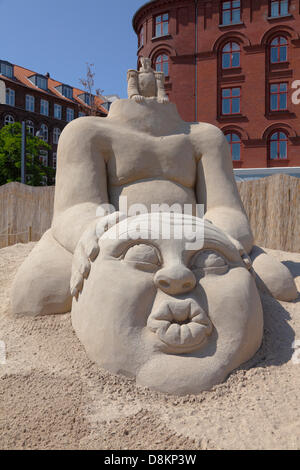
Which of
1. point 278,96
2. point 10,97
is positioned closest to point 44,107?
point 10,97

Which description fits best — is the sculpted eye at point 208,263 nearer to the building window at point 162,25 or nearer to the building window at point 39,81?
the building window at point 162,25

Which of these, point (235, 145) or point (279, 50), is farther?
point (235, 145)

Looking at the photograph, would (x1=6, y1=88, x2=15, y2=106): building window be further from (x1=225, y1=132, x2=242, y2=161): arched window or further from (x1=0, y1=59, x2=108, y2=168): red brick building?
(x1=225, y1=132, x2=242, y2=161): arched window

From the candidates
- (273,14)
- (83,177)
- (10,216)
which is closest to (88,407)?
(83,177)

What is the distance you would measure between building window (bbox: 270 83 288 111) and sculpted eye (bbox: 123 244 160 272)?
16.9 meters

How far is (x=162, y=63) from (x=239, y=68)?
342 centimetres

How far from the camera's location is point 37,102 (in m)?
28.7

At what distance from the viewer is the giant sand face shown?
6.73ft

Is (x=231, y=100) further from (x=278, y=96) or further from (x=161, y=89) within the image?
(x=161, y=89)

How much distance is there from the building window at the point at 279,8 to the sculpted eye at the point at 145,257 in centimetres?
1827

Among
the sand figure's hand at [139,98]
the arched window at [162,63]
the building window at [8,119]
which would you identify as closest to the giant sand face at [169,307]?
the sand figure's hand at [139,98]

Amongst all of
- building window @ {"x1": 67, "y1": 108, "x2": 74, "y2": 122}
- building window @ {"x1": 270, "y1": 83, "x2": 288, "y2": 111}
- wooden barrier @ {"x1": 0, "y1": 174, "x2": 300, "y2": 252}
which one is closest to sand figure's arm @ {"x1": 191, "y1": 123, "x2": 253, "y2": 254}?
wooden barrier @ {"x1": 0, "y1": 174, "x2": 300, "y2": 252}

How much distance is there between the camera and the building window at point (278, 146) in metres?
17.3

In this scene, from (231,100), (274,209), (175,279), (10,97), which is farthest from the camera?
(10,97)
